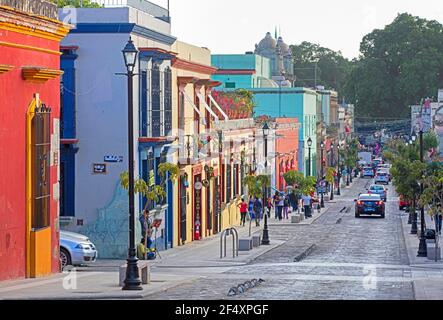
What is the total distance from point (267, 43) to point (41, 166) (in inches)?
3554

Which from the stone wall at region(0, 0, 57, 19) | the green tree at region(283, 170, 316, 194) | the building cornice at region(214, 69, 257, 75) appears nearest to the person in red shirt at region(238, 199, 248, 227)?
the green tree at region(283, 170, 316, 194)

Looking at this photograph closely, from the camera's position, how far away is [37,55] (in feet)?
86.2

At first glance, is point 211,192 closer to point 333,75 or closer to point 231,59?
point 231,59

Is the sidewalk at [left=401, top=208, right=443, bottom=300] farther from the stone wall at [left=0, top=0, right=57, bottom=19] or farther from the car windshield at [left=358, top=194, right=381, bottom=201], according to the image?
the car windshield at [left=358, top=194, right=381, bottom=201]

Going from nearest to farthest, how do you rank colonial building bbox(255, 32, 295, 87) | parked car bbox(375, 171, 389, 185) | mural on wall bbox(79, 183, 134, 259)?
mural on wall bbox(79, 183, 134, 259) < parked car bbox(375, 171, 389, 185) < colonial building bbox(255, 32, 295, 87)

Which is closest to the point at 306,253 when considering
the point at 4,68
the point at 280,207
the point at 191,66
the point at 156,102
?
the point at 156,102

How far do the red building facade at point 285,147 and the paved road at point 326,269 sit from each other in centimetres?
1623

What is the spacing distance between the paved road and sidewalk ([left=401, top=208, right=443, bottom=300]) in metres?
0.23

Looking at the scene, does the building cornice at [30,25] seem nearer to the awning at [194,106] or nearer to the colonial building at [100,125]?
the colonial building at [100,125]

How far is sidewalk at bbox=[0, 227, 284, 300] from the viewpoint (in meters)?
22.1

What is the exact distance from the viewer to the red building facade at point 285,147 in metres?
75.4

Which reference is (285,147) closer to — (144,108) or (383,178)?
(383,178)

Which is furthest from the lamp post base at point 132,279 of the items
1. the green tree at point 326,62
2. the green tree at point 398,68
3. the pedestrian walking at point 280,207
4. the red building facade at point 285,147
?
the green tree at point 326,62

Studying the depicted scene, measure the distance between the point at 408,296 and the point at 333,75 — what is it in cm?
15945
